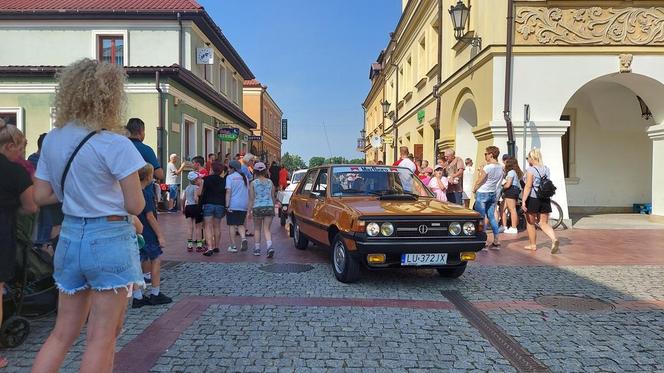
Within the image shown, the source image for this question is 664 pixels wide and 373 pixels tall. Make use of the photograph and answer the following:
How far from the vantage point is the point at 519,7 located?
1198 cm

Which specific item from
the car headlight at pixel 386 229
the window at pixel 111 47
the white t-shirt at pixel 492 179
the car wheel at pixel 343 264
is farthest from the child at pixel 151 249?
the window at pixel 111 47

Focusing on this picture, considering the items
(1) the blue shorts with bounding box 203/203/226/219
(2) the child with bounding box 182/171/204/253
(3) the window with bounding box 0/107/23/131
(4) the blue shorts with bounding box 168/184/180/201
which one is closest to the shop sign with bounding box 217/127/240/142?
(4) the blue shorts with bounding box 168/184/180/201

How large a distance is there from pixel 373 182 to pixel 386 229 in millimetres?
1657

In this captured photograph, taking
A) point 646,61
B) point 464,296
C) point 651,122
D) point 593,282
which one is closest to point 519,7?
point 646,61

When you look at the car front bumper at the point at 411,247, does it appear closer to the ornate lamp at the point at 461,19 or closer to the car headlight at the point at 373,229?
the car headlight at the point at 373,229

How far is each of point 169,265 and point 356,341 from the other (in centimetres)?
424

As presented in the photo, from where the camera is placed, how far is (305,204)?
8305 millimetres

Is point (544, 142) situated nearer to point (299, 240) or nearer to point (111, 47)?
point (299, 240)

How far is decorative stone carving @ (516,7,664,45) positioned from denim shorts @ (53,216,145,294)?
11.8m

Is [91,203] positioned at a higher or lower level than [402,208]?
higher

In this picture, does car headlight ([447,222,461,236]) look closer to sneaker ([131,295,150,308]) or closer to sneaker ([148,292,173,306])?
sneaker ([148,292,173,306])

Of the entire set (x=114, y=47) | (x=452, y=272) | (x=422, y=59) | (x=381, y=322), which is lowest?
(x=381, y=322)

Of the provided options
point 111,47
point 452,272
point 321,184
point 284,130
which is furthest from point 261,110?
point 452,272

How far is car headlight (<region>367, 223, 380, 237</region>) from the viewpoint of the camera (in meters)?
5.90
